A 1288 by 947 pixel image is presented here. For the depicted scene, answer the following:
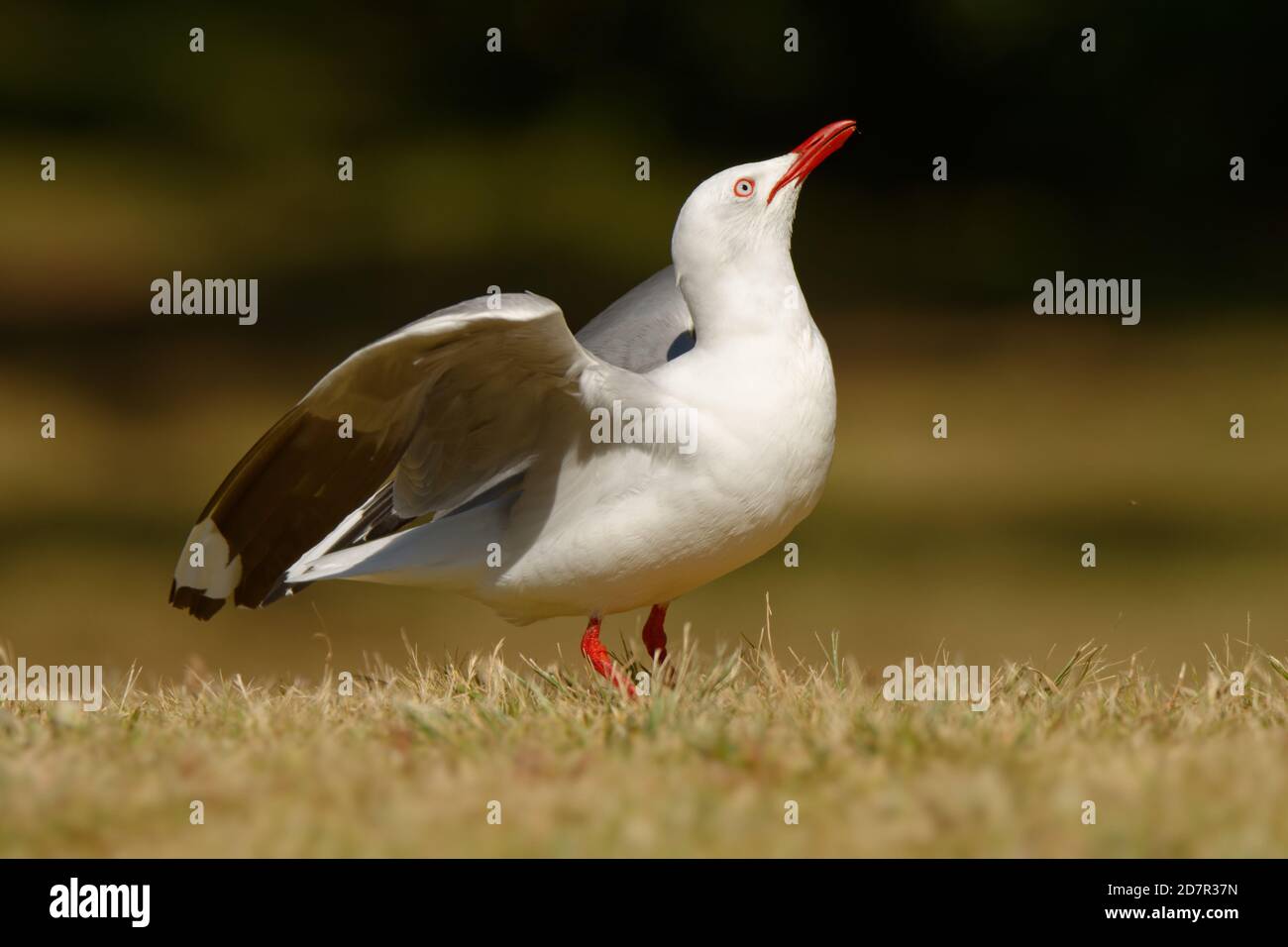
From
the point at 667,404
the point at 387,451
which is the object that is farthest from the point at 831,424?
the point at 387,451

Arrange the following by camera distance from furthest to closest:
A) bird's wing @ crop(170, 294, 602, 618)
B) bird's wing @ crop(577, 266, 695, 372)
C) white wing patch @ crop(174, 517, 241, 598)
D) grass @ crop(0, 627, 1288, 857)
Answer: bird's wing @ crop(577, 266, 695, 372)
white wing patch @ crop(174, 517, 241, 598)
bird's wing @ crop(170, 294, 602, 618)
grass @ crop(0, 627, 1288, 857)

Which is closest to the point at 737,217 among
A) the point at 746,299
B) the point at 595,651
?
the point at 746,299

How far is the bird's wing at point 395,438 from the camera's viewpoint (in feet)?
9.74

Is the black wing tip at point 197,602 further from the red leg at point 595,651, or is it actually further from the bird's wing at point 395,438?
the red leg at point 595,651

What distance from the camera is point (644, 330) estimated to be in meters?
3.94

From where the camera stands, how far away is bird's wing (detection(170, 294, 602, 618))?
2.97 m

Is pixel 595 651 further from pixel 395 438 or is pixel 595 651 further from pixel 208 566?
pixel 208 566

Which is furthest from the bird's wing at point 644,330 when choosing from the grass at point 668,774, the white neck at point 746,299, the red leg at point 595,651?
the grass at point 668,774

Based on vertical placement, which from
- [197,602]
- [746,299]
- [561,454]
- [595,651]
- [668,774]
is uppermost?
[746,299]

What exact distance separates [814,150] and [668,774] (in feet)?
5.39

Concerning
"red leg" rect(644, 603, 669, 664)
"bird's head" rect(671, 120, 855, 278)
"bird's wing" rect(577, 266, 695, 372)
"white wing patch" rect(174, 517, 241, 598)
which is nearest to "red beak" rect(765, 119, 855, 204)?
"bird's head" rect(671, 120, 855, 278)

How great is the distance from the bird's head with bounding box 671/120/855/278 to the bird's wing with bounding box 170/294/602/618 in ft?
1.36

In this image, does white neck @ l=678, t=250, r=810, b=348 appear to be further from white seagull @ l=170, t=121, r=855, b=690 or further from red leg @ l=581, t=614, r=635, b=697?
red leg @ l=581, t=614, r=635, b=697

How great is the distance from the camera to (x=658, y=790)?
7.45 ft
